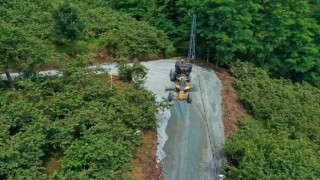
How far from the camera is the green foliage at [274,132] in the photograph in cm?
1300

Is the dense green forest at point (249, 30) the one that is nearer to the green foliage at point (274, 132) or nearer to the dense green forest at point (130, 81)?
the dense green forest at point (130, 81)

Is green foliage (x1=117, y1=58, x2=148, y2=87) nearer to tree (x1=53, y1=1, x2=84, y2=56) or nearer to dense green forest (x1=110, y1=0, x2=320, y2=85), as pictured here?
tree (x1=53, y1=1, x2=84, y2=56)

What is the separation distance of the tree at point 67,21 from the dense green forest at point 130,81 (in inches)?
2.6

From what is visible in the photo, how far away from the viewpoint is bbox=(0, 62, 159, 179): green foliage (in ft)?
39.7

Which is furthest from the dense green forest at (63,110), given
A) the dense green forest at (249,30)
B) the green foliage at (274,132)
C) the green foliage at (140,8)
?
the green foliage at (140,8)

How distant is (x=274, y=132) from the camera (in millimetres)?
17406

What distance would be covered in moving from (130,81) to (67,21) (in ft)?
18.8

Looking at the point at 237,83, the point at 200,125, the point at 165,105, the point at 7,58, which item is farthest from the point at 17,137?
the point at 237,83

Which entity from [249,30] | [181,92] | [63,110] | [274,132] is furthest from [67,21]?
[274,132]

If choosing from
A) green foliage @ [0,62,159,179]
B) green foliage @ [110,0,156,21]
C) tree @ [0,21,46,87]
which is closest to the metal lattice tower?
green foliage @ [110,0,156,21]

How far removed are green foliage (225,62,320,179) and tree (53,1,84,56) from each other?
1181cm

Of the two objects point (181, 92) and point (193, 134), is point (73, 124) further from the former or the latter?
point (181, 92)

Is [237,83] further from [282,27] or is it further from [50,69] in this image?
[50,69]

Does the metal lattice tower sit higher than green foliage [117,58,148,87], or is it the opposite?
the metal lattice tower
